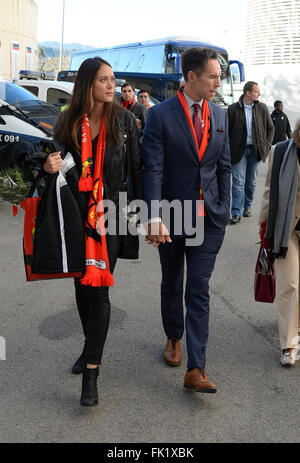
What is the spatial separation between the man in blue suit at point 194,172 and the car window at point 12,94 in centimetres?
870

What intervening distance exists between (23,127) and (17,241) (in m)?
3.16

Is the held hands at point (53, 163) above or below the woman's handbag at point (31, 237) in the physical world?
above

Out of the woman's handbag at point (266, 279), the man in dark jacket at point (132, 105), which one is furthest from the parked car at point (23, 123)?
the woman's handbag at point (266, 279)

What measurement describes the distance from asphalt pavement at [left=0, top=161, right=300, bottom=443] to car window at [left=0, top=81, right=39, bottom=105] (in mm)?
6869

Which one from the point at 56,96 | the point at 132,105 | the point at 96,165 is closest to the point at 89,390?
the point at 96,165

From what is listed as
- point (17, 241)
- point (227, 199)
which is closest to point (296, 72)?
point (17, 241)

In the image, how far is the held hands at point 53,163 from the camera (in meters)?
2.98

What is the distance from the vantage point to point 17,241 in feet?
22.4

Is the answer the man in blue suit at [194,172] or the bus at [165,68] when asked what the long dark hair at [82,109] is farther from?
the bus at [165,68]

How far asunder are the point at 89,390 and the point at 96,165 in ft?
4.13

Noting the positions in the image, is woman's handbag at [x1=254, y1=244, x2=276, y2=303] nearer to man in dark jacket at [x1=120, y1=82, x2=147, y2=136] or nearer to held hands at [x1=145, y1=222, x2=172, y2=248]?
held hands at [x1=145, y1=222, x2=172, y2=248]

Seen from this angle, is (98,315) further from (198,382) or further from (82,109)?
(82,109)

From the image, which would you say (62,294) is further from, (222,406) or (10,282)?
(222,406)

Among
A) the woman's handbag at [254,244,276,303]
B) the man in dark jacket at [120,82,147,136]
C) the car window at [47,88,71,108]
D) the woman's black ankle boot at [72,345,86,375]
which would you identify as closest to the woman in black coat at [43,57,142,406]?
the woman's black ankle boot at [72,345,86,375]
